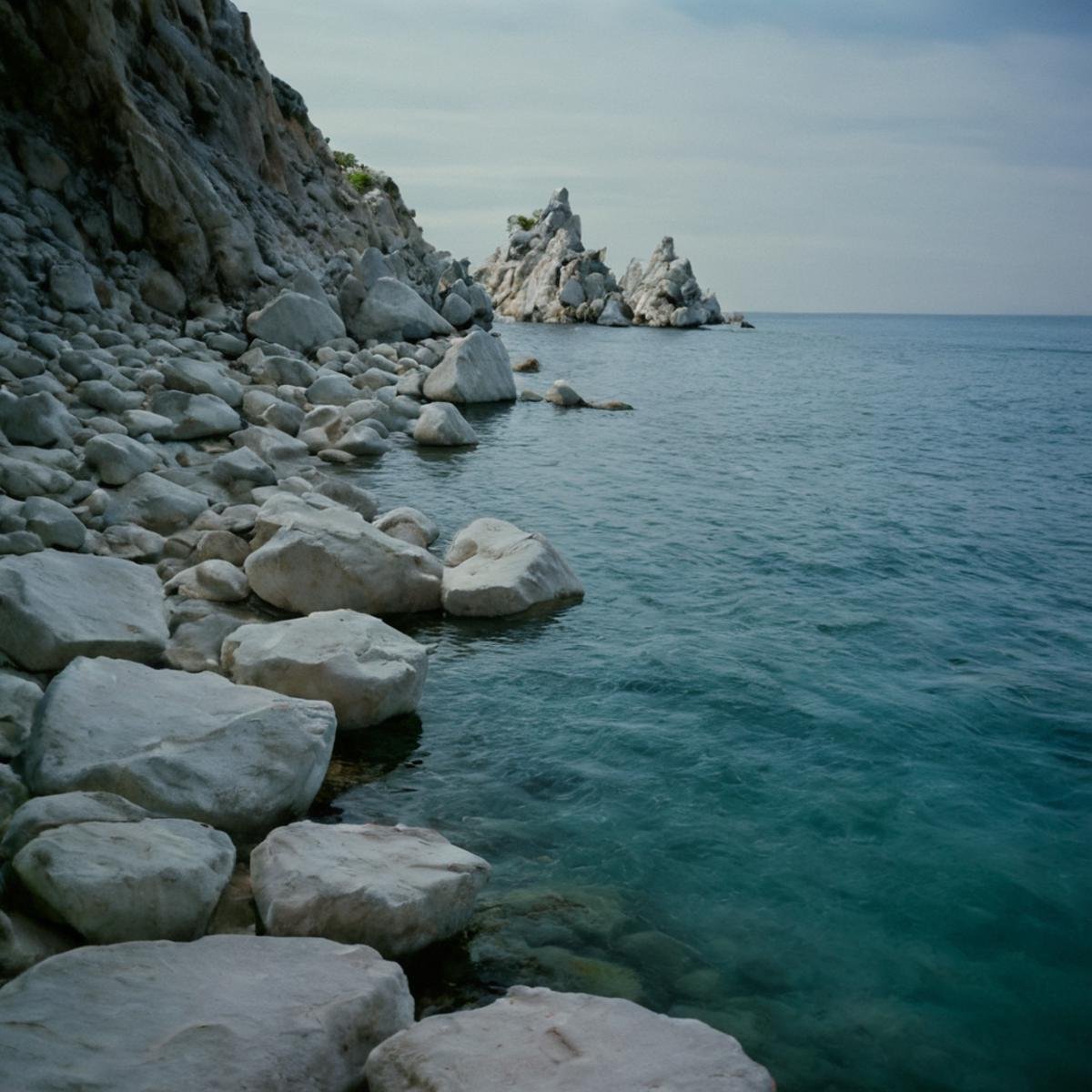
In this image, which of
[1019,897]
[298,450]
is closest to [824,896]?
[1019,897]

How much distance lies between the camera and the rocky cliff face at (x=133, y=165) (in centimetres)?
2217

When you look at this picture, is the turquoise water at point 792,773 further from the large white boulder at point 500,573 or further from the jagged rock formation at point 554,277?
the jagged rock formation at point 554,277

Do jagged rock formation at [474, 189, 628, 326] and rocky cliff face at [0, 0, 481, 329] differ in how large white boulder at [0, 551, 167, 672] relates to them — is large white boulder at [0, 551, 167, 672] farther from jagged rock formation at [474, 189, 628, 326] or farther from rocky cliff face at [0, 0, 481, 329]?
jagged rock formation at [474, 189, 628, 326]

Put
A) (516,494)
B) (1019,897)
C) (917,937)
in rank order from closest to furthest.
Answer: (917,937) → (1019,897) → (516,494)

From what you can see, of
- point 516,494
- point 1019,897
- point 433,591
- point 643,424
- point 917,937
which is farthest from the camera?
point 643,424

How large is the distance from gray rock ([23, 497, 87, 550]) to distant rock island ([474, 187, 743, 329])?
84668 millimetres

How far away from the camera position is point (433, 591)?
1083 centimetres

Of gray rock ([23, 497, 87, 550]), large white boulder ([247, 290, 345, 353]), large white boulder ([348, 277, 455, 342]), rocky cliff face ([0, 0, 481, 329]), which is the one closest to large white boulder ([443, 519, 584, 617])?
gray rock ([23, 497, 87, 550])

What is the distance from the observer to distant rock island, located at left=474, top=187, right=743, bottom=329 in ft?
315

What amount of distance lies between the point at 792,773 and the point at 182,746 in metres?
4.65

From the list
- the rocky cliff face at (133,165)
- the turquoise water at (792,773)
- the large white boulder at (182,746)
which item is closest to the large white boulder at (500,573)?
the turquoise water at (792,773)

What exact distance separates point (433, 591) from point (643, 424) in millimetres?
17402

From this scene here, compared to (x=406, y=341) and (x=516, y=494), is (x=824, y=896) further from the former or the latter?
(x=406, y=341)

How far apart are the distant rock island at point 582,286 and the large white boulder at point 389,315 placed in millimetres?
61453
